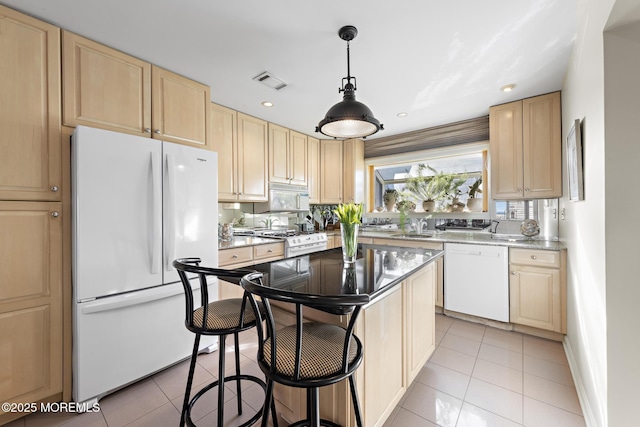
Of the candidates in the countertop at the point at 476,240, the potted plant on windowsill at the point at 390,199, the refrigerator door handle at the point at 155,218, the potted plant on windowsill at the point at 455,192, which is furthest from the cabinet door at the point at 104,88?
the potted plant on windowsill at the point at 455,192

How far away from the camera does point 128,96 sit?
202 cm

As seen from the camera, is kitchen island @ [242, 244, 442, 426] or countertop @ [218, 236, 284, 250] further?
countertop @ [218, 236, 284, 250]

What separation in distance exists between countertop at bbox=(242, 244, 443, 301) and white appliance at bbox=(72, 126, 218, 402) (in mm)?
911

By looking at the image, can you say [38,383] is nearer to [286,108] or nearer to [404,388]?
[404,388]

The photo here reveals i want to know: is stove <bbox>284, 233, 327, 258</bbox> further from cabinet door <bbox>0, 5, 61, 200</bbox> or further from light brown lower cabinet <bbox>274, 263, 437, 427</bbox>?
cabinet door <bbox>0, 5, 61, 200</bbox>

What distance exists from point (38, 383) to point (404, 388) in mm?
2239

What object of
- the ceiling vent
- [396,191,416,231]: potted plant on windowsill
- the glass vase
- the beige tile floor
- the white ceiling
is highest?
the ceiling vent

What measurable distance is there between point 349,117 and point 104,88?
177 centimetres

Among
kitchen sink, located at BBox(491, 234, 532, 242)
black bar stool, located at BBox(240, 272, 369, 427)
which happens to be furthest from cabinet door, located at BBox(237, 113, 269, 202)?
kitchen sink, located at BBox(491, 234, 532, 242)

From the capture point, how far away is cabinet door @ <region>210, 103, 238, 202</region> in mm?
3027

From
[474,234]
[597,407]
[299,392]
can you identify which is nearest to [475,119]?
[474,234]

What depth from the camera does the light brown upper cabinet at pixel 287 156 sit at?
370 cm

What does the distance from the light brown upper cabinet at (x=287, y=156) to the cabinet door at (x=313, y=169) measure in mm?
97

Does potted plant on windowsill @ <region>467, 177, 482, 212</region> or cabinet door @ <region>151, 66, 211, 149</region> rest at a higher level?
cabinet door @ <region>151, 66, 211, 149</region>
